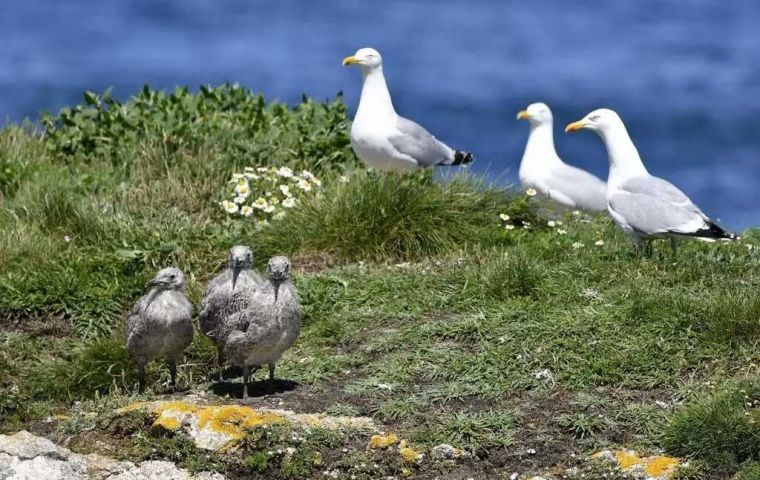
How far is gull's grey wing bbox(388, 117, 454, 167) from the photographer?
36.7 ft

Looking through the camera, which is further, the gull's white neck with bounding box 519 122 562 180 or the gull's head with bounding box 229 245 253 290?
the gull's white neck with bounding box 519 122 562 180

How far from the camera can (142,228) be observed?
31.5ft

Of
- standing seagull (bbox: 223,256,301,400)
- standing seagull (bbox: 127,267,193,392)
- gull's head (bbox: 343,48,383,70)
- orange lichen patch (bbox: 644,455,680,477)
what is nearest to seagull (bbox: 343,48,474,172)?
gull's head (bbox: 343,48,383,70)

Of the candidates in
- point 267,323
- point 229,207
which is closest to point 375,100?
point 229,207

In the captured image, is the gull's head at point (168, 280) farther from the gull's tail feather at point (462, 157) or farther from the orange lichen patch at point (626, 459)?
the gull's tail feather at point (462, 157)

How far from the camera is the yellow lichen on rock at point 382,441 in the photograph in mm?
6370

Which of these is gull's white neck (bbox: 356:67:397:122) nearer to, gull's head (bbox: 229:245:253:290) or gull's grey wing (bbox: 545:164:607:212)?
gull's grey wing (bbox: 545:164:607:212)

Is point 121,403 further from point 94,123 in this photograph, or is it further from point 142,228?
point 94,123

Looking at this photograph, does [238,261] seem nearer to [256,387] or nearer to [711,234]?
[256,387]

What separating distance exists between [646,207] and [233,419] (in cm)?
354

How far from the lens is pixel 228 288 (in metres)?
6.98

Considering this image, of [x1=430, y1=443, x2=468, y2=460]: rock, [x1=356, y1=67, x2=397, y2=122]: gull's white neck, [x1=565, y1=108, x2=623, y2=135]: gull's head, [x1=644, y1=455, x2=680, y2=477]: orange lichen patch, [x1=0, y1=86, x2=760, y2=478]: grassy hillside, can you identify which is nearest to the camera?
[x1=644, y1=455, x2=680, y2=477]: orange lichen patch

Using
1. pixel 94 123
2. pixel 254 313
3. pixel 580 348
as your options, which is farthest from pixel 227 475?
pixel 94 123

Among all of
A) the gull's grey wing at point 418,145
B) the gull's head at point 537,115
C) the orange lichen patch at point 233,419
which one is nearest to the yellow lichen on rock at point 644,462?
the orange lichen patch at point 233,419
